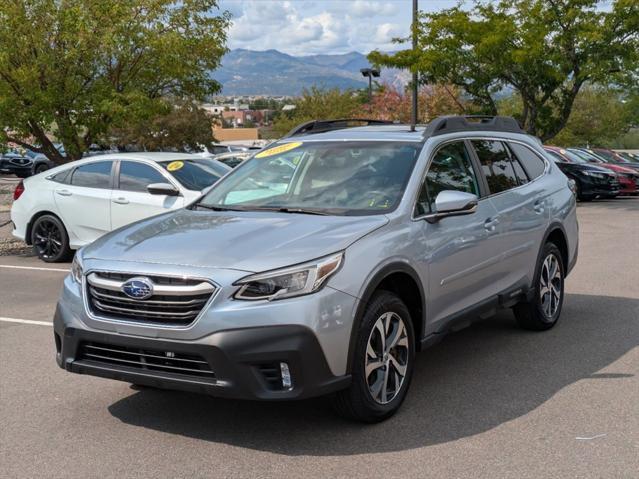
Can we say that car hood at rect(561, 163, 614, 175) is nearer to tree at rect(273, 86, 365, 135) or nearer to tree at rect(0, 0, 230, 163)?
tree at rect(0, 0, 230, 163)

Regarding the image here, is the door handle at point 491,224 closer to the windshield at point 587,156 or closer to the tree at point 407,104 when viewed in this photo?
the windshield at point 587,156

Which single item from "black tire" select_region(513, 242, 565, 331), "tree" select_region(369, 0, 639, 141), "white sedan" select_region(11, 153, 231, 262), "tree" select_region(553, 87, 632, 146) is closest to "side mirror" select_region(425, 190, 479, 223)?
"black tire" select_region(513, 242, 565, 331)

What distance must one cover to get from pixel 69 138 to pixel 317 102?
35175mm

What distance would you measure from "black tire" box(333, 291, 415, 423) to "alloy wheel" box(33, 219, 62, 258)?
7.90 meters

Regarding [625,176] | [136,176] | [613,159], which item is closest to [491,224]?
[136,176]

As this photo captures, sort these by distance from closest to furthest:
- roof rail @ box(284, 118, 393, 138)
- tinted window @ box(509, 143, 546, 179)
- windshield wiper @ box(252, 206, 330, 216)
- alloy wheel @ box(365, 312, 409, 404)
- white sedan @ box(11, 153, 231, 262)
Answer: alloy wheel @ box(365, 312, 409, 404) < windshield wiper @ box(252, 206, 330, 216) < roof rail @ box(284, 118, 393, 138) < tinted window @ box(509, 143, 546, 179) < white sedan @ box(11, 153, 231, 262)

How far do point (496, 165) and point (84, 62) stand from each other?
9840mm

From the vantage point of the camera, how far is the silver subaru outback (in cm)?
426

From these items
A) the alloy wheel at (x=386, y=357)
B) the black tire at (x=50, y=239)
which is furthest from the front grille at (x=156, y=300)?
the black tire at (x=50, y=239)

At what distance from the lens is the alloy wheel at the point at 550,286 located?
7090mm

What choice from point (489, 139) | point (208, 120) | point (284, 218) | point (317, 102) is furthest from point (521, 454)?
point (317, 102)

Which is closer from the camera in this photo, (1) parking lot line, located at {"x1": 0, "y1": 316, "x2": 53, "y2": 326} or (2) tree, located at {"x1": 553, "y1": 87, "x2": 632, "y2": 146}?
(1) parking lot line, located at {"x1": 0, "y1": 316, "x2": 53, "y2": 326}

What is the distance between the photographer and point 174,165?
1117 centimetres

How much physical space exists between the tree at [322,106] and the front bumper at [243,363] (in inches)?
1635
